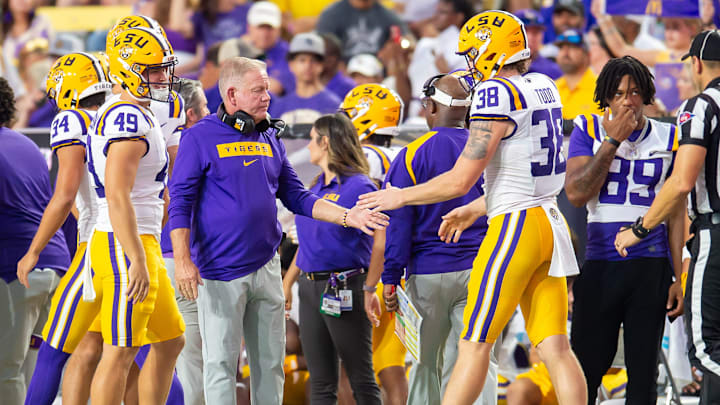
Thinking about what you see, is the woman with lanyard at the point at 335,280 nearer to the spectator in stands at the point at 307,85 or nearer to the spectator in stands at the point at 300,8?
the spectator in stands at the point at 307,85

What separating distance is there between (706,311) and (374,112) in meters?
2.55

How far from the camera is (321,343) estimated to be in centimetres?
547

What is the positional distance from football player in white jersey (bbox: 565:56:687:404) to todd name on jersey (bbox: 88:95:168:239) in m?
2.27

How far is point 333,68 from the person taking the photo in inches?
386

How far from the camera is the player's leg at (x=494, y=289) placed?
432 cm

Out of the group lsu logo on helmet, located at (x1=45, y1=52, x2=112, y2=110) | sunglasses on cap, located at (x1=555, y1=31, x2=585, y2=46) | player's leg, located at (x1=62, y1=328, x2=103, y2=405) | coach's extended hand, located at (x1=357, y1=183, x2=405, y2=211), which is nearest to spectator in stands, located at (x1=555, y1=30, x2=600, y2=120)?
sunglasses on cap, located at (x1=555, y1=31, x2=585, y2=46)

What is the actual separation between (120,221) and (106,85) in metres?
1.21

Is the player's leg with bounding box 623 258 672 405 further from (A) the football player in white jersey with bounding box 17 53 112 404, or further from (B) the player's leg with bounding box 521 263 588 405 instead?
(A) the football player in white jersey with bounding box 17 53 112 404

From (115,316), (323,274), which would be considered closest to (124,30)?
(115,316)

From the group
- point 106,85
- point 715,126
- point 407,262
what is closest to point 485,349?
point 407,262

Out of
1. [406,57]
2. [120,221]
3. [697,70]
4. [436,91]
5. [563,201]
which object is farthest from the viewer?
[406,57]

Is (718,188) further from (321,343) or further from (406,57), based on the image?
(406,57)

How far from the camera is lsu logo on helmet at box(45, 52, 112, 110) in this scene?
5.18 metres

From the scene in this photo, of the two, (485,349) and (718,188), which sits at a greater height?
(718,188)
